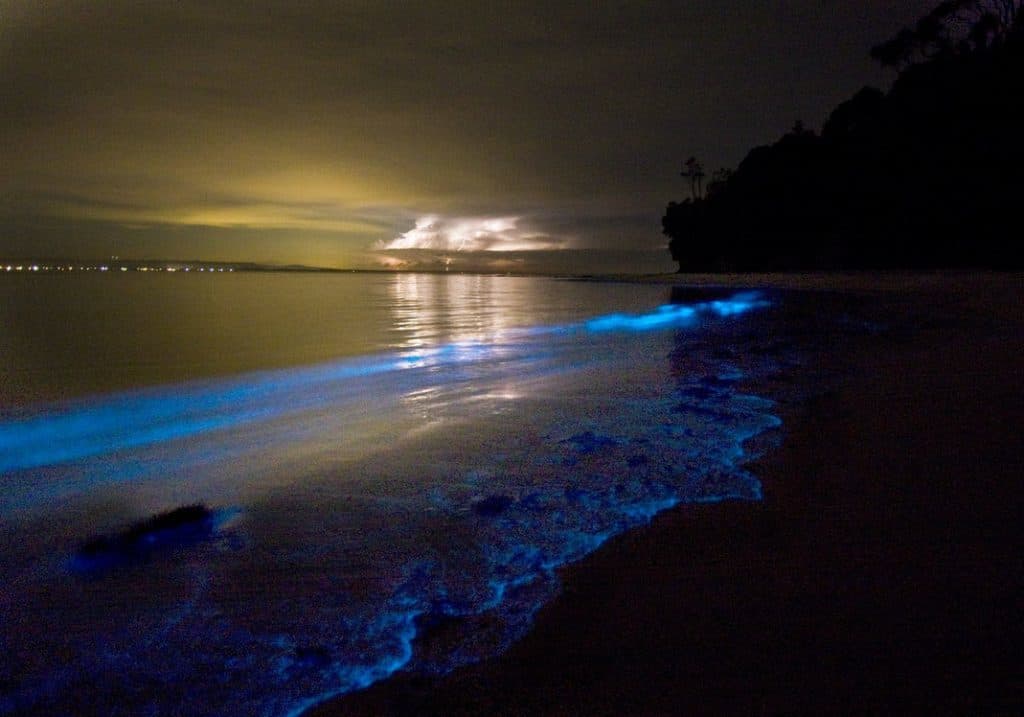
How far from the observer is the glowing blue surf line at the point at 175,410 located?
251 inches

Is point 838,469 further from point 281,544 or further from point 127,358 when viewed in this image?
point 127,358

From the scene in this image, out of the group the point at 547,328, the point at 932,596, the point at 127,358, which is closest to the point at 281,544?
the point at 932,596

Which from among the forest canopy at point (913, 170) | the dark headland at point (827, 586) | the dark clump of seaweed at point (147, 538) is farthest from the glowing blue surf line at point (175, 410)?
the forest canopy at point (913, 170)

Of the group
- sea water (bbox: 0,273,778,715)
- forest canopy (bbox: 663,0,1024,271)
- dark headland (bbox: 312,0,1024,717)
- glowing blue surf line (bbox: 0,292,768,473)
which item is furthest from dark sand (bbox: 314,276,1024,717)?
forest canopy (bbox: 663,0,1024,271)

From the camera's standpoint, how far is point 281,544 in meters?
3.63

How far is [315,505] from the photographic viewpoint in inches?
169

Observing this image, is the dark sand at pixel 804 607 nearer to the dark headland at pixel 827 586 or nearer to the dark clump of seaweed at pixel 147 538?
the dark headland at pixel 827 586

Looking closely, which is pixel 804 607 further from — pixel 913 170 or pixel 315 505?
pixel 913 170

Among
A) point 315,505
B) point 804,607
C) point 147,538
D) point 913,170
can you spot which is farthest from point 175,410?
point 913,170

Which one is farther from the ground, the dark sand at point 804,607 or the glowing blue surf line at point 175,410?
the dark sand at point 804,607

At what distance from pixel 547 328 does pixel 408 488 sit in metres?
15.1

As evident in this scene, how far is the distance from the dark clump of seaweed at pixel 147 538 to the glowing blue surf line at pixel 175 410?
2.67 m

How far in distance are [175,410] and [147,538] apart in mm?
4966

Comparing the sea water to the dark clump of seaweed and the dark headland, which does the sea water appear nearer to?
the dark clump of seaweed
